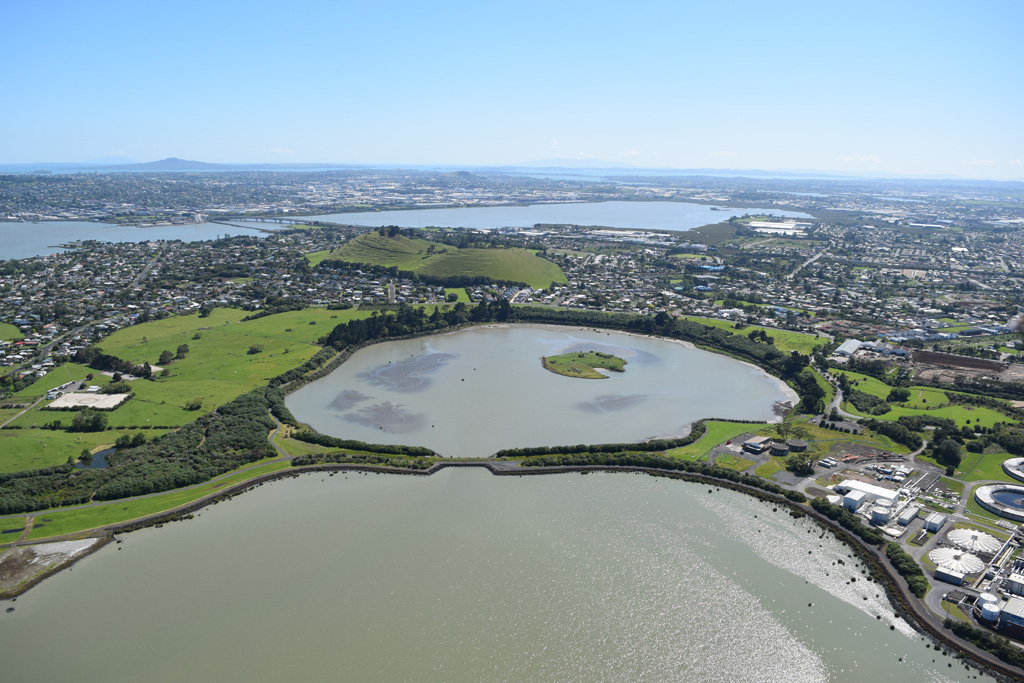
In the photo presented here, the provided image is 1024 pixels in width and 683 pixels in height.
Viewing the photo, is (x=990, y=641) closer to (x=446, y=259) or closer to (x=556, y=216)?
(x=446, y=259)

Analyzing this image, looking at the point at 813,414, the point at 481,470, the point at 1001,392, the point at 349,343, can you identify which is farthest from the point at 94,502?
the point at 1001,392

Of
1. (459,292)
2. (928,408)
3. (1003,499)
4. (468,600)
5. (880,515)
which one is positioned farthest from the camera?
(459,292)

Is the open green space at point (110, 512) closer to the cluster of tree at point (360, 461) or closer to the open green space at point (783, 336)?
the cluster of tree at point (360, 461)

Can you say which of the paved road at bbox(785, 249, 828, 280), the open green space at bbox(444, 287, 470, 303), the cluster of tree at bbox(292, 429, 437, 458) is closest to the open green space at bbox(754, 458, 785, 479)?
the cluster of tree at bbox(292, 429, 437, 458)

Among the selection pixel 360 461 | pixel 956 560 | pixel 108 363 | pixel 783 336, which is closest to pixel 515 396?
pixel 360 461

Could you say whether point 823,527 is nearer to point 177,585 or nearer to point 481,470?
point 481,470

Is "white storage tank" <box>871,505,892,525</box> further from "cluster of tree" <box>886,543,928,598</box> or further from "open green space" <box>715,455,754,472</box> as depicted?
"open green space" <box>715,455,754,472</box>
